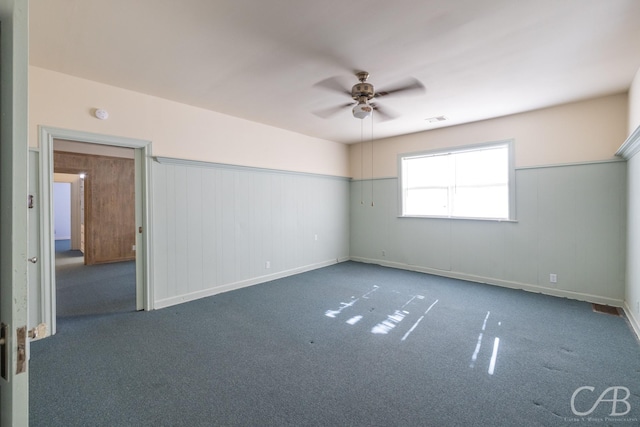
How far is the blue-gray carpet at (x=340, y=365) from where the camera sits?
192 cm

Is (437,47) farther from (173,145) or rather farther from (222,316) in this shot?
(222,316)

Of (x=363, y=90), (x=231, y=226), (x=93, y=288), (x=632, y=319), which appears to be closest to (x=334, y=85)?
(x=363, y=90)

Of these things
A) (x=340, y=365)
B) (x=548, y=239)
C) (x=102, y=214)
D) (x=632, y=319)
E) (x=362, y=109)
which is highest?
(x=362, y=109)

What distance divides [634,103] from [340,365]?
4.17 meters

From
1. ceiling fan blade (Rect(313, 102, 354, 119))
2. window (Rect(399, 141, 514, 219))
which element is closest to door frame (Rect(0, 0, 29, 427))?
ceiling fan blade (Rect(313, 102, 354, 119))

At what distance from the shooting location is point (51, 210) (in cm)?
309

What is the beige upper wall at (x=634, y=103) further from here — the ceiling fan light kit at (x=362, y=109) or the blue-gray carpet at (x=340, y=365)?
the ceiling fan light kit at (x=362, y=109)

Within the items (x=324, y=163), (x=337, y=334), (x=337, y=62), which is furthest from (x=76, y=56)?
(x=324, y=163)

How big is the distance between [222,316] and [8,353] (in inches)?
117

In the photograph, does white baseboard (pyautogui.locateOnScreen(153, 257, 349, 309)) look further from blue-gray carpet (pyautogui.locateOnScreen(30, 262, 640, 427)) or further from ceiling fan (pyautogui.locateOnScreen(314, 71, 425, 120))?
ceiling fan (pyautogui.locateOnScreen(314, 71, 425, 120))

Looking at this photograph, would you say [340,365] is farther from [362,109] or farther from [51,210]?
[51,210]

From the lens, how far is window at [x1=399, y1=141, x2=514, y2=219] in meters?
4.76

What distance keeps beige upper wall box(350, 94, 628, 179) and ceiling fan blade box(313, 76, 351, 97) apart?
267 cm

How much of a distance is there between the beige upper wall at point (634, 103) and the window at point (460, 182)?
136 centimetres
